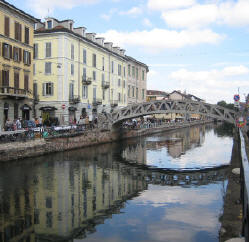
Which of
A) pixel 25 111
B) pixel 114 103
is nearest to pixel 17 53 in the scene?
pixel 25 111

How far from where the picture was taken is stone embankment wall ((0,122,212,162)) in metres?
24.3

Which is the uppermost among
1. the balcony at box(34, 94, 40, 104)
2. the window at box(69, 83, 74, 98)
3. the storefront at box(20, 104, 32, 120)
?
the window at box(69, 83, 74, 98)

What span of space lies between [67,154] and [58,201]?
1503 cm

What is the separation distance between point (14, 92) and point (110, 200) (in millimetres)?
20347

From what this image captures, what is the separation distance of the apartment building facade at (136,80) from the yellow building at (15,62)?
28.7m

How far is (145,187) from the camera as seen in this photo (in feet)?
61.3

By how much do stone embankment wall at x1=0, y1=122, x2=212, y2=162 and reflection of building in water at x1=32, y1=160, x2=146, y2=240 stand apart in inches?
126

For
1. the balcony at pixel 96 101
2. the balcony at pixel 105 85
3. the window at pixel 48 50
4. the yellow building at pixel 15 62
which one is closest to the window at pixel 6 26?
the yellow building at pixel 15 62

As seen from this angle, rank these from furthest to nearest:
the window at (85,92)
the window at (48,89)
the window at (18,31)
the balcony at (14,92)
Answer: the window at (85,92)
the window at (48,89)
the window at (18,31)
the balcony at (14,92)

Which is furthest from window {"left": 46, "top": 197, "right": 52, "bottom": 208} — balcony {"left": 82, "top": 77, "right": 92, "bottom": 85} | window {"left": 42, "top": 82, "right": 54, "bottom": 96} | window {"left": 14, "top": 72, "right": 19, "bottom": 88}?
balcony {"left": 82, "top": 77, "right": 92, "bottom": 85}

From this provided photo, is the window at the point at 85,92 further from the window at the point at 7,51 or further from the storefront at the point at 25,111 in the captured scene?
the window at the point at 7,51

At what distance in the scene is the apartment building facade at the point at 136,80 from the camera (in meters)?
62.9

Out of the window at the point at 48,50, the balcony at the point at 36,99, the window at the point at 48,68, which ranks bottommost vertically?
the balcony at the point at 36,99

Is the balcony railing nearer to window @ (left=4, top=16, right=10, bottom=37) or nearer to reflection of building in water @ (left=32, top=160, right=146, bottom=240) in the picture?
window @ (left=4, top=16, right=10, bottom=37)
